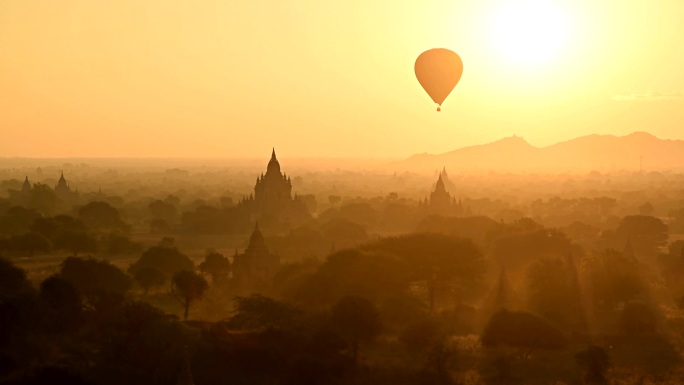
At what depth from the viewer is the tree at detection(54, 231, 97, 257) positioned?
5525cm

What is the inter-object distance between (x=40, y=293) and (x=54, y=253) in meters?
29.8

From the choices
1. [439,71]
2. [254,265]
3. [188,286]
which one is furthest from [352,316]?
[439,71]

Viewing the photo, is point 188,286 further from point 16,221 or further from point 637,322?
point 16,221

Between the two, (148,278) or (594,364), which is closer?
(594,364)

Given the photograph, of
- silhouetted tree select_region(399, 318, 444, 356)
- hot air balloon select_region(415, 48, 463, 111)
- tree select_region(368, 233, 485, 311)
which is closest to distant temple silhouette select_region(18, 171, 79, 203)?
hot air balloon select_region(415, 48, 463, 111)

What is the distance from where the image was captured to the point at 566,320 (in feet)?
115

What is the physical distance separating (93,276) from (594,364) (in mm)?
25190

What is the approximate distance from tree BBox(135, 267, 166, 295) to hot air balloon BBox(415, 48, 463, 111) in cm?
2785

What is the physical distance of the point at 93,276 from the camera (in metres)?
37.0

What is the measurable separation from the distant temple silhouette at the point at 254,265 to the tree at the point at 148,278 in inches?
197

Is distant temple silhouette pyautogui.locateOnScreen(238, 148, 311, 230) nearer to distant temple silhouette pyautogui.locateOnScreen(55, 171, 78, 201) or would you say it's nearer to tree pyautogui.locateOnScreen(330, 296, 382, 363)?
distant temple silhouette pyautogui.locateOnScreen(55, 171, 78, 201)

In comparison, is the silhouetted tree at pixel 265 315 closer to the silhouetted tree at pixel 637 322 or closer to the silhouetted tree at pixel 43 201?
the silhouetted tree at pixel 637 322

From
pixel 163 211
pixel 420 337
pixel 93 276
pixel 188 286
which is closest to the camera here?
pixel 420 337

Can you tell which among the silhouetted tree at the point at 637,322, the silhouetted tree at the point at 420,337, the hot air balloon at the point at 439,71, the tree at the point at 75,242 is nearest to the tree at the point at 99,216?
the tree at the point at 75,242
